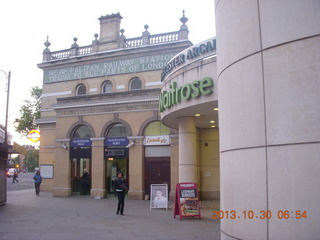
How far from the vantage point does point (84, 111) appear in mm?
24406

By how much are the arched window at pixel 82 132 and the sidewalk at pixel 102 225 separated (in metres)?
8.56

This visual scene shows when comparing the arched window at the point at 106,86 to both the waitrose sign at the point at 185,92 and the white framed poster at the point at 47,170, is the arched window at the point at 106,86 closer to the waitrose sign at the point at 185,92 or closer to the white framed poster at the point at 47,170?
the white framed poster at the point at 47,170

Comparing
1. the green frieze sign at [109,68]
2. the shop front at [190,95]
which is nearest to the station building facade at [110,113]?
the green frieze sign at [109,68]

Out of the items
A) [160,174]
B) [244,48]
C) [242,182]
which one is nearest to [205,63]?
[244,48]

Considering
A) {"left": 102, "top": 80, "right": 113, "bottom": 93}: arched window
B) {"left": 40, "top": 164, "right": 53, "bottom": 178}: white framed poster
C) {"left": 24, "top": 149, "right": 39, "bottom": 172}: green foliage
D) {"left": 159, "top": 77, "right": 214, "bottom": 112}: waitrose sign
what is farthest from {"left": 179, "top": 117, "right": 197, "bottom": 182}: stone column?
{"left": 24, "top": 149, "right": 39, "bottom": 172}: green foliage

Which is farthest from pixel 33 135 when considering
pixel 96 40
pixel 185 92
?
pixel 185 92

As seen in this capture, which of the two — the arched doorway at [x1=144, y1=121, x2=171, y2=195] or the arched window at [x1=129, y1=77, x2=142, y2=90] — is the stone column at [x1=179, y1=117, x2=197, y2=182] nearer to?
the arched doorway at [x1=144, y1=121, x2=171, y2=195]

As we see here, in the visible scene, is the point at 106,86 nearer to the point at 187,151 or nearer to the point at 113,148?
the point at 113,148

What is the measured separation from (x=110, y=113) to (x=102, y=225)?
1204 centimetres

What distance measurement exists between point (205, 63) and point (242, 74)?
5245 mm

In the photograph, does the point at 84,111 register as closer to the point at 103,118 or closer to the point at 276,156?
the point at 103,118

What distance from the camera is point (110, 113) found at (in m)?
23.6

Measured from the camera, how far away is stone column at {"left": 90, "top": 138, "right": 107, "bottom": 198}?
22.9m

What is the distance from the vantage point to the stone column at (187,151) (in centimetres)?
1616
